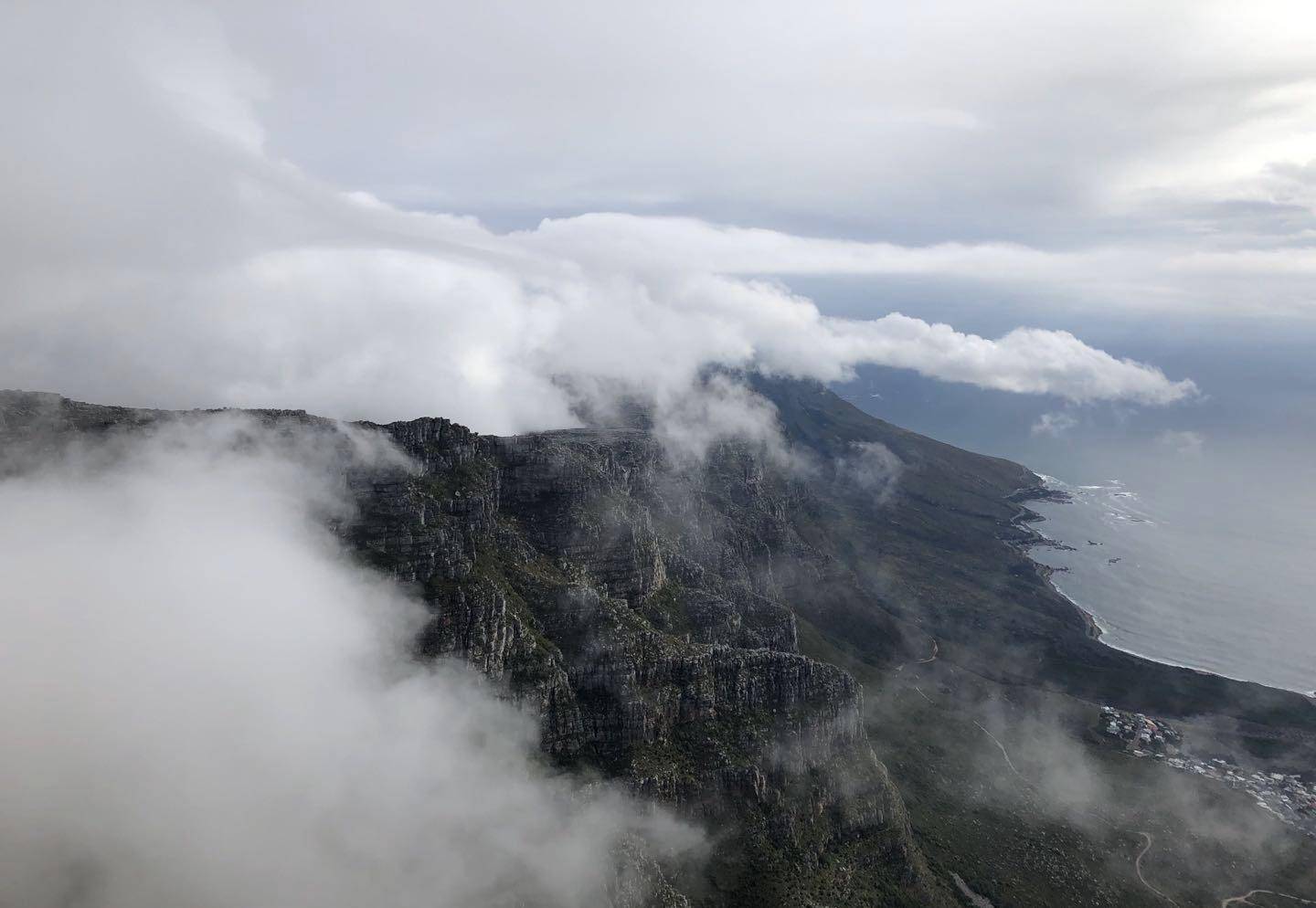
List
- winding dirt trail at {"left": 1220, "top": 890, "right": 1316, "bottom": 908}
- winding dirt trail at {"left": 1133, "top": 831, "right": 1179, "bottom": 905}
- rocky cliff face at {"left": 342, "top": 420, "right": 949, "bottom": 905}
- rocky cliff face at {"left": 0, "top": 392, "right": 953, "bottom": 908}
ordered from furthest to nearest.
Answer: winding dirt trail at {"left": 1220, "top": 890, "right": 1316, "bottom": 908}, winding dirt trail at {"left": 1133, "top": 831, "right": 1179, "bottom": 905}, rocky cliff face at {"left": 342, "top": 420, "right": 949, "bottom": 905}, rocky cliff face at {"left": 0, "top": 392, "right": 953, "bottom": 908}

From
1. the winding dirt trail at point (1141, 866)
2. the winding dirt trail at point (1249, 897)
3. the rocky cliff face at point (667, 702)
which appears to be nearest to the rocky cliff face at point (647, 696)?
the rocky cliff face at point (667, 702)

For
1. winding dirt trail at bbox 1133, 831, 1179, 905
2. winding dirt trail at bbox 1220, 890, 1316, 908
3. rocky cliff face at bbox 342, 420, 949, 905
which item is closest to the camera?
rocky cliff face at bbox 342, 420, 949, 905

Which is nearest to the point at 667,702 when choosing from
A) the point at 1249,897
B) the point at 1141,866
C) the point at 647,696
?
the point at 647,696

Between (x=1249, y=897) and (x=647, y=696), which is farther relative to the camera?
(x=1249, y=897)

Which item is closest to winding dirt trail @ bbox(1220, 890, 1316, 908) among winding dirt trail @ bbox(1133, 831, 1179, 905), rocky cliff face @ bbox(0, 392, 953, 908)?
winding dirt trail @ bbox(1133, 831, 1179, 905)

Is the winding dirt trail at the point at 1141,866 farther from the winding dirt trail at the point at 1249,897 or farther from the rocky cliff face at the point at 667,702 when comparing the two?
the rocky cliff face at the point at 667,702

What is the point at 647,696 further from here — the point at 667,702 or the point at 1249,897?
the point at 1249,897

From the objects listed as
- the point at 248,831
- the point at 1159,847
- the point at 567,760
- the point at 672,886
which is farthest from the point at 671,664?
the point at 1159,847

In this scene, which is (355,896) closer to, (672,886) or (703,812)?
(672,886)

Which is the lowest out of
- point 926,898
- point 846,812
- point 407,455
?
point 926,898

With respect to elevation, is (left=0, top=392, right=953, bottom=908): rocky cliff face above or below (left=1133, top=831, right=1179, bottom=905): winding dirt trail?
above

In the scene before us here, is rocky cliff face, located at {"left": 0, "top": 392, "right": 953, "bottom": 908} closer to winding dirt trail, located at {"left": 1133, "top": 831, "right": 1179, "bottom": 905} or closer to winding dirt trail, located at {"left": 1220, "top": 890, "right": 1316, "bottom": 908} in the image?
winding dirt trail, located at {"left": 1133, "top": 831, "right": 1179, "bottom": 905}
